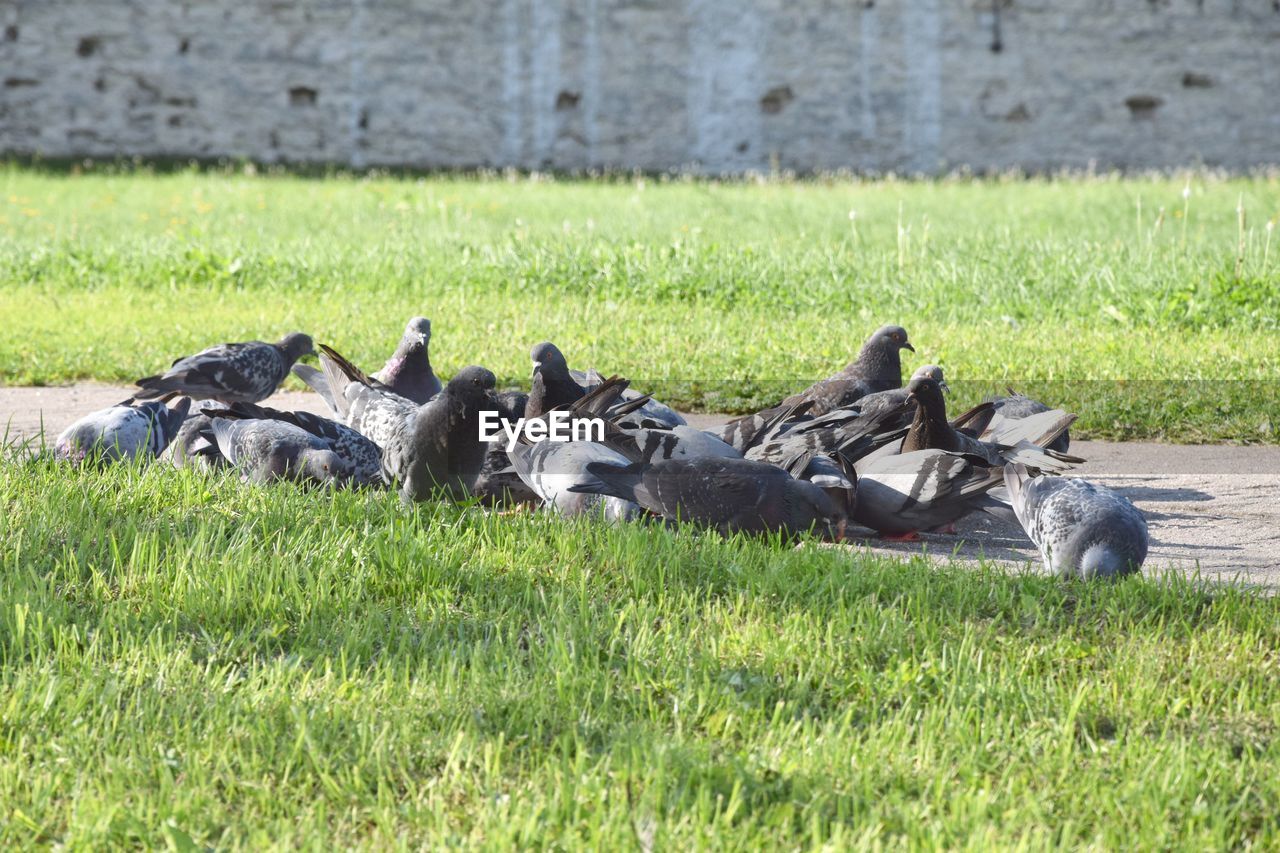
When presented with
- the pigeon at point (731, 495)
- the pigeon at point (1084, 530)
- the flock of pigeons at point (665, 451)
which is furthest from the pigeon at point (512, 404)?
the pigeon at point (1084, 530)

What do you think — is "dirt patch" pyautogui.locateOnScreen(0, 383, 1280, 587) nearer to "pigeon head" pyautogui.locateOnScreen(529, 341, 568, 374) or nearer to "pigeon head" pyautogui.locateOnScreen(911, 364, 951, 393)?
"pigeon head" pyautogui.locateOnScreen(911, 364, 951, 393)

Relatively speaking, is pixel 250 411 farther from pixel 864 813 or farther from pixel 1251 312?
pixel 1251 312

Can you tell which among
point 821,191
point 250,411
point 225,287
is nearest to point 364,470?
point 250,411

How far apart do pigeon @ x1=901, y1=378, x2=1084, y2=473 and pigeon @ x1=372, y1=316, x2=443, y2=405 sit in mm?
1900

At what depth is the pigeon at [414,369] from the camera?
5.18 meters

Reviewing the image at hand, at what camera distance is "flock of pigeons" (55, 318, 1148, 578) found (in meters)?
3.88

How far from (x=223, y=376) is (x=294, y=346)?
1.68ft

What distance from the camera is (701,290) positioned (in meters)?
8.59

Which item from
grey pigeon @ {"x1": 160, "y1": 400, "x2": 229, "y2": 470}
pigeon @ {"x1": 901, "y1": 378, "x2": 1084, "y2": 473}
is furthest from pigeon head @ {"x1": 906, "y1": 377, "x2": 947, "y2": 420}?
grey pigeon @ {"x1": 160, "y1": 400, "x2": 229, "y2": 470}

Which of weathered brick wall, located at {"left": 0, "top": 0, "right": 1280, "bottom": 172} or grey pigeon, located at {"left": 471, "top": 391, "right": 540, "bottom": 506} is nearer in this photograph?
grey pigeon, located at {"left": 471, "top": 391, "right": 540, "bottom": 506}

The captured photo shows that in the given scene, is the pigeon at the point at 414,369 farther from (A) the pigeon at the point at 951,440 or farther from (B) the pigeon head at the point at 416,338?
(A) the pigeon at the point at 951,440

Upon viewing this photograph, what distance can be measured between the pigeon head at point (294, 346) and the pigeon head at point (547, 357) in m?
1.60

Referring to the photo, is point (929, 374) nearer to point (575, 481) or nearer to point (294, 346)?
point (575, 481)

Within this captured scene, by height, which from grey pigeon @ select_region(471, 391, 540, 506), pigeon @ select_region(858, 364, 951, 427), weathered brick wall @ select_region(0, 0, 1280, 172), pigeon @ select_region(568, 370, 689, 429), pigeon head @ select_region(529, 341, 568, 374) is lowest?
grey pigeon @ select_region(471, 391, 540, 506)
